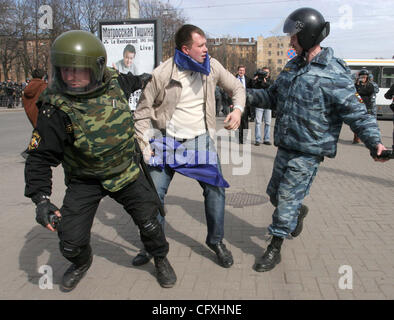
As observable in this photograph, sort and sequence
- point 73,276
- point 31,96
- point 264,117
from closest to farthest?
point 73,276, point 31,96, point 264,117

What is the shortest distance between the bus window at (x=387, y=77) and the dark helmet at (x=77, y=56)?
1980 cm

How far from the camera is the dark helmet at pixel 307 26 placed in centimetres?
304

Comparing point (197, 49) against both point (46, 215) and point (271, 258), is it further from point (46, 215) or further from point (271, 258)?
point (271, 258)

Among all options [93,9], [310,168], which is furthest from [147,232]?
[93,9]

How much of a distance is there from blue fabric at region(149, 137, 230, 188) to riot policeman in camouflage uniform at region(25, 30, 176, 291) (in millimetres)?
318

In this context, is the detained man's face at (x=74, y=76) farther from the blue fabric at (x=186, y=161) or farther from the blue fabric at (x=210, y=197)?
the blue fabric at (x=210, y=197)

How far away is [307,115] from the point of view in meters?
3.04

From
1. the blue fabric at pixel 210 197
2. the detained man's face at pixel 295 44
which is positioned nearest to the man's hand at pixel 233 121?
the blue fabric at pixel 210 197

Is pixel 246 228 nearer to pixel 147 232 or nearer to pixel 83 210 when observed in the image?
pixel 147 232

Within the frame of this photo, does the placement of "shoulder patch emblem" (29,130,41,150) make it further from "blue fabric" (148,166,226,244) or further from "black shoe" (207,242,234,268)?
"black shoe" (207,242,234,268)

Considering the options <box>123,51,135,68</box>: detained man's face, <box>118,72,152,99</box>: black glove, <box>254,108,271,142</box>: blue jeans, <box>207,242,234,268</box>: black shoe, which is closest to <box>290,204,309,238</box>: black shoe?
<box>207,242,234,268</box>: black shoe

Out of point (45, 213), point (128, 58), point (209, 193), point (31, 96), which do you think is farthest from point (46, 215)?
point (31, 96)

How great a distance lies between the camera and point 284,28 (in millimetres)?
3188

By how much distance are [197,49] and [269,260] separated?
181cm
